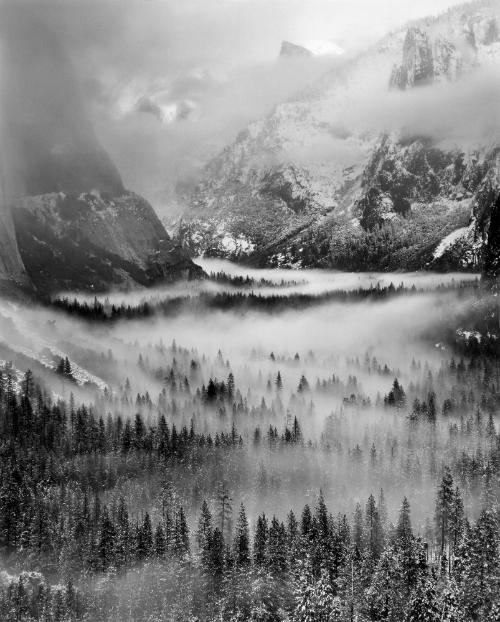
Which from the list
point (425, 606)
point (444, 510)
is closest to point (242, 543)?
point (444, 510)

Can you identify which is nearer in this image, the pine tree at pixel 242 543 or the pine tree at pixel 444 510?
the pine tree at pixel 242 543

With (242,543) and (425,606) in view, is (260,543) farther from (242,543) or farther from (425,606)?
(425,606)

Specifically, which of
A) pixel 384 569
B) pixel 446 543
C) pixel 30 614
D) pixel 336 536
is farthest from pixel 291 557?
pixel 30 614

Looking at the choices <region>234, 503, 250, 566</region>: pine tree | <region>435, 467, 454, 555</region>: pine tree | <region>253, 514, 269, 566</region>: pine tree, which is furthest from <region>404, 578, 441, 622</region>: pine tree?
<region>234, 503, 250, 566</region>: pine tree

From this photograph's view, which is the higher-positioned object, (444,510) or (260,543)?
(444,510)

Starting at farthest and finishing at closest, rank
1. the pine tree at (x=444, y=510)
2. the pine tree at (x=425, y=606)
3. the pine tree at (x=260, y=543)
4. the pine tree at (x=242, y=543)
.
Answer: the pine tree at (x=444, y=510) → the pine tree at (x=242, y=543) → the pine tree at (x=260, y=543) → the pine tree at (x=425, y=606)

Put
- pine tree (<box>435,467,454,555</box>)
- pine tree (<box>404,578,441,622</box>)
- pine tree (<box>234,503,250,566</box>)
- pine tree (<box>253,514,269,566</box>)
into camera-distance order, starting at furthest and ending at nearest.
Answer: pine tree (<box>435,467,454,555</box>) → pine tree (<box>234,503,250,566</box>) → pine tree (<box>253,514,269,566</box>) → pine tree (<box>404,578,441,622</box>)

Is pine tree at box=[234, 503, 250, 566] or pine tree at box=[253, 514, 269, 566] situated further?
pine tree at box=[234, 503, 250, 566]

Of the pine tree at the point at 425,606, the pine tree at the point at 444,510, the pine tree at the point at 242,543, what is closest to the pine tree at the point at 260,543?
the pine tree at the point at 242,543

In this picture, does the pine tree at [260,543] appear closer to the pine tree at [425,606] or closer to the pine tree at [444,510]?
the pine tree at [444,510]

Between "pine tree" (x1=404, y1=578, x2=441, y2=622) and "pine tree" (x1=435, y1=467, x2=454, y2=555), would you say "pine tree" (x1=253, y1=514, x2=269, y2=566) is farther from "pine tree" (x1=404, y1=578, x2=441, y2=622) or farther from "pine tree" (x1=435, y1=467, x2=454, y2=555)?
"pine tree" (x1=404, y1=578, x2=441, y2=622)

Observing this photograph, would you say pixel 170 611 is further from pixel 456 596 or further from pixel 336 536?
pixel 456 596
